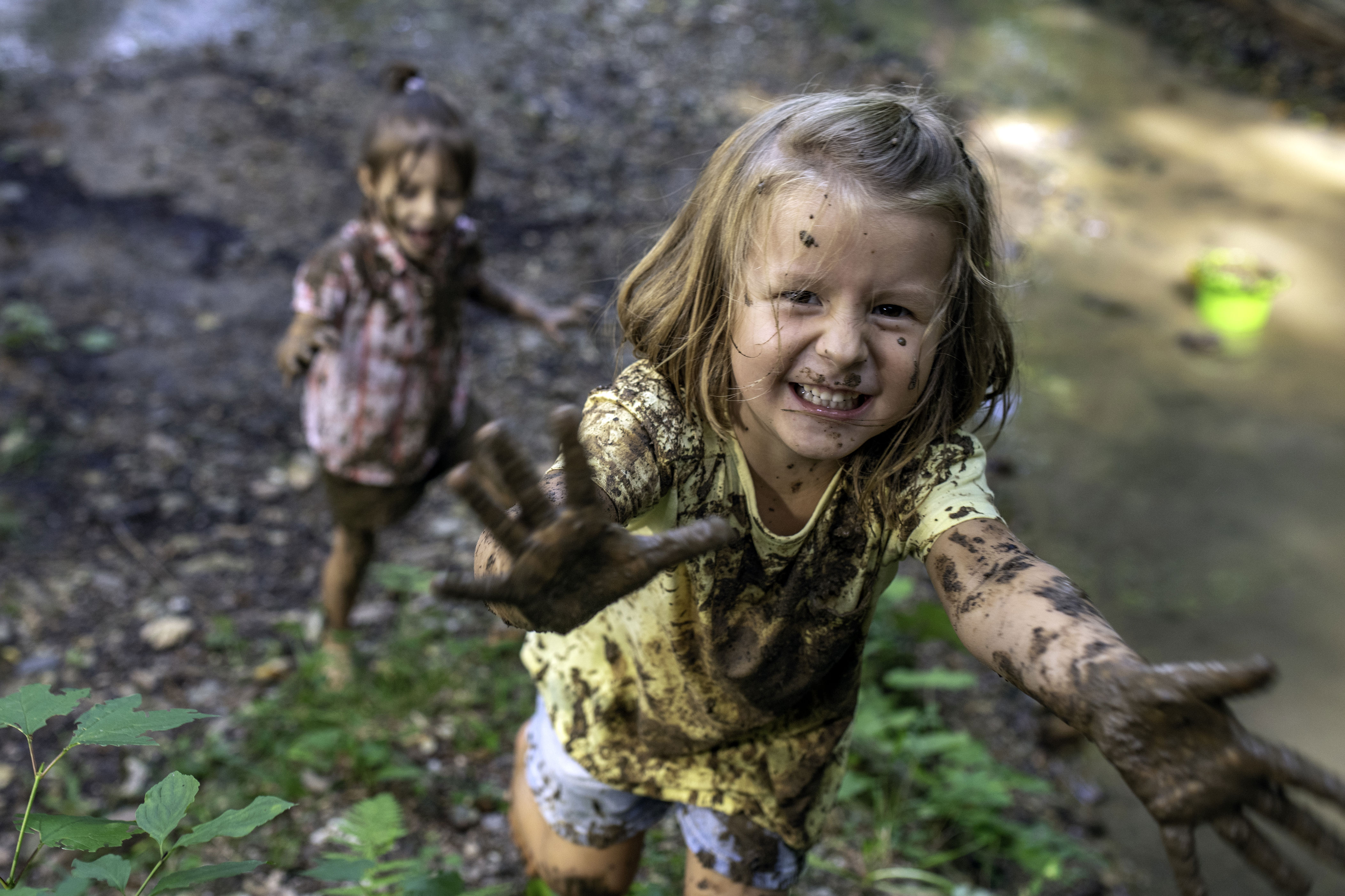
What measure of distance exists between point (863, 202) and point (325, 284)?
1.55m

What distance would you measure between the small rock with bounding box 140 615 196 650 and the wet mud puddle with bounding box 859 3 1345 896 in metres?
2.36

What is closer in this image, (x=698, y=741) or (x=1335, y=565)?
(x=698, y=741)

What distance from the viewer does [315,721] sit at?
258 cm

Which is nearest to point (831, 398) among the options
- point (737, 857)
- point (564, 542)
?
point (564, 542)

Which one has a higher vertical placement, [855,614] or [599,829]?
[855,614]

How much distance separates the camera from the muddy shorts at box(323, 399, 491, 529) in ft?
8.50

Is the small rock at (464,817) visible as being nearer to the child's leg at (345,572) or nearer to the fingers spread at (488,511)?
the child's leg at (345,572)

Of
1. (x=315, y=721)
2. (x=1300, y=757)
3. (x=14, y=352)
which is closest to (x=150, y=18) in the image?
(x=14, y=352)

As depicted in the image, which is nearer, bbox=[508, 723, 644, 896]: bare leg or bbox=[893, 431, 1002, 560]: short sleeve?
bbox=[893, 431, 1002, 560]: short sleeve

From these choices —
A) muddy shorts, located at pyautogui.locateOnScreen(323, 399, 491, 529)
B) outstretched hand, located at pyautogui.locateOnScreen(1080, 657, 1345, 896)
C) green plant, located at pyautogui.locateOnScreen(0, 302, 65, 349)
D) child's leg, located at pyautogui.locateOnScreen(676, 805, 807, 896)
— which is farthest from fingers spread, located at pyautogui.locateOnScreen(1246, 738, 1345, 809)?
green plant, located at pyautogui.locateOnScreen(0, 302, 65, 349)

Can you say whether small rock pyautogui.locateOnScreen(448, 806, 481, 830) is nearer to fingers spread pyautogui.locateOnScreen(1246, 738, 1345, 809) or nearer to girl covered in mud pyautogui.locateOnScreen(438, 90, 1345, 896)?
girl covered in mud pyautogui.locateOnScreen(438, 90, 1345, 896)

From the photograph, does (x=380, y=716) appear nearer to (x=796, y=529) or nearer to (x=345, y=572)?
(x=345, y=572)

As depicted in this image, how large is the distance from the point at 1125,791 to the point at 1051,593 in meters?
1.91

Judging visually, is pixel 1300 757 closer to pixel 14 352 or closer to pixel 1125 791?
pixel 1125 791
